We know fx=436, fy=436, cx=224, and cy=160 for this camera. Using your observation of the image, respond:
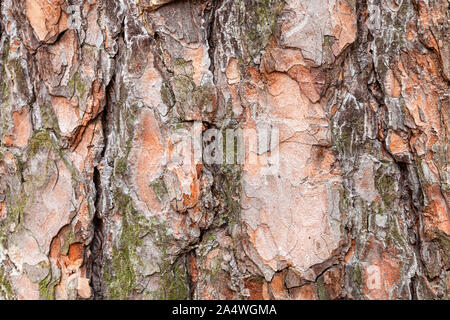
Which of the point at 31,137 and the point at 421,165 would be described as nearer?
the point at 421,165

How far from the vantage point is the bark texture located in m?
1.35

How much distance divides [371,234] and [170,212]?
0.65 metres

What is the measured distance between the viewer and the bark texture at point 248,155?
1.35 m

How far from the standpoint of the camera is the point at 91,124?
1402 mm

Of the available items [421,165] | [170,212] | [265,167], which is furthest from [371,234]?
[170,212]

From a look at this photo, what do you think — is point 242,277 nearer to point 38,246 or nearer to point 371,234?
point 371,234

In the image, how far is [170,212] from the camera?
1.39m

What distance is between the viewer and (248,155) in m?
1.41

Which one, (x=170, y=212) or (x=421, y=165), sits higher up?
(x=421, y=165)

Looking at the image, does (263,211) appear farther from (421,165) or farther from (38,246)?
(38,246)

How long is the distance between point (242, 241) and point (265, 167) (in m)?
0.26
